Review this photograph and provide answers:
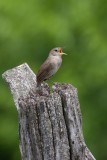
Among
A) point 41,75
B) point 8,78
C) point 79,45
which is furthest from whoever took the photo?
point 79,45

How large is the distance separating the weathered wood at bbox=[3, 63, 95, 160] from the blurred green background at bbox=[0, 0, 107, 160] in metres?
8.37

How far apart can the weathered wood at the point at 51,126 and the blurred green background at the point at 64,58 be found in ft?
27.4

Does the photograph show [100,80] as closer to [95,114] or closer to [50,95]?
[95,114]

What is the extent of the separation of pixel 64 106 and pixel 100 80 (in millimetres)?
9178

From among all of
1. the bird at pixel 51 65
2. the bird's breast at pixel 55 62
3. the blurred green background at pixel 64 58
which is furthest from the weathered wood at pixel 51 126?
the blurred green background at pixel 64 58

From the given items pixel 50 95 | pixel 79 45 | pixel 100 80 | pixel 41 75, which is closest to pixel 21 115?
pixel 50 95

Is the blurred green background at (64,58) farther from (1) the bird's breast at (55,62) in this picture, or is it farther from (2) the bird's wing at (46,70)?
(2) the bird's wing at (46,70)

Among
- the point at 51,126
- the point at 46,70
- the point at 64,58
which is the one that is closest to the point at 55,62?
the point at 46,70

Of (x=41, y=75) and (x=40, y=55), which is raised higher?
(x=40, y=55)

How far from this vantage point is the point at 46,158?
6.98 metres

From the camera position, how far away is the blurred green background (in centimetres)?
1596

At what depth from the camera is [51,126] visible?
700 centimetres

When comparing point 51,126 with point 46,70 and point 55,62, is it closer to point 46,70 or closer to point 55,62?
point 46,70

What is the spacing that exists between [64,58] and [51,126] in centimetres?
1011
